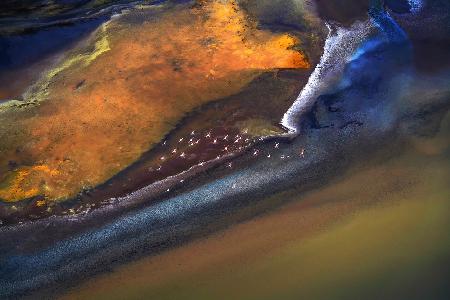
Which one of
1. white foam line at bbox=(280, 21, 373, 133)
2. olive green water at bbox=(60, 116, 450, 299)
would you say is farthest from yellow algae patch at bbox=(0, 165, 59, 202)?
white foam line at bbox=(280, 21, 373, 133)

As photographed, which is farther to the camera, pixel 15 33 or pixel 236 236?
pixel 15 33

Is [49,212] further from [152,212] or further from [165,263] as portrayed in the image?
[165,263]

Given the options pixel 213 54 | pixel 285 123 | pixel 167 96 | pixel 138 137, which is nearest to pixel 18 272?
pixel 138 137

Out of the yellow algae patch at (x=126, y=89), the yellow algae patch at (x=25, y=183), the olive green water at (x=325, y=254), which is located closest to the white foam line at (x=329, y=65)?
the yellow algae patch at (x=126, y=89)

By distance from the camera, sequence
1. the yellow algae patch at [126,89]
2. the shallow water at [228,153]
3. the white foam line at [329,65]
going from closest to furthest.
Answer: the shallow water at [228,153], the yellow algae patch at [126,89], the white foam line at [329,65]

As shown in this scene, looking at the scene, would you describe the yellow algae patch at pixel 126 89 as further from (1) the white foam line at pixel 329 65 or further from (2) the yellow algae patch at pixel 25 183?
(1) the white foam line at pixel 329 65

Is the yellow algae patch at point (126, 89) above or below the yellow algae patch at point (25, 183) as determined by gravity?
above
